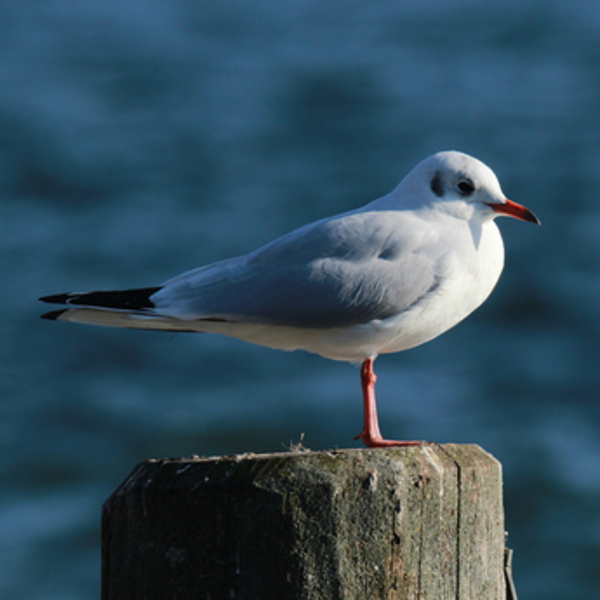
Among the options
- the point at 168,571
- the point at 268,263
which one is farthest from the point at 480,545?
the point at 268,263

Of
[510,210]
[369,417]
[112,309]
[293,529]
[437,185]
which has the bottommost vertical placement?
[293,529]

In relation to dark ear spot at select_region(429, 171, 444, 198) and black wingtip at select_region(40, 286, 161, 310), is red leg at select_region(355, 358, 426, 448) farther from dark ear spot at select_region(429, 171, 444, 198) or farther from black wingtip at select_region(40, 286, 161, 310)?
black wingtip at select_region(40, 286, 161, 310)

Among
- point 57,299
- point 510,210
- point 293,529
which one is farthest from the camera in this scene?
point 510,210

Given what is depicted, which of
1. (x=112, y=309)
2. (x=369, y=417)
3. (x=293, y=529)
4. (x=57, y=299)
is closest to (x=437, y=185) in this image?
(x=369, y=417)

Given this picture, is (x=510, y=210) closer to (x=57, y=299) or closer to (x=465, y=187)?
(x=465, y=187)

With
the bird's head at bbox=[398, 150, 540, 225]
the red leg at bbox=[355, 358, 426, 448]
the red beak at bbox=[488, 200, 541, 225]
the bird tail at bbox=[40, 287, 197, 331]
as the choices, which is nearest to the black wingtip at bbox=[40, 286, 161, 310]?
the bird tail at bbox=[40, 287, 197, 331]

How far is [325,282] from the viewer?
A: 3.66 metres

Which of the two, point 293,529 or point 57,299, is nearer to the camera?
point 293,529

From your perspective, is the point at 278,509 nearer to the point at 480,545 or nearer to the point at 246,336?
the point at 480,545

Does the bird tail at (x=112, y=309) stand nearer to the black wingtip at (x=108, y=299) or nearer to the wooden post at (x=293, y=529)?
the black wingtip at (x=108, y=299)

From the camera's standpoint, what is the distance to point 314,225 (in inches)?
149

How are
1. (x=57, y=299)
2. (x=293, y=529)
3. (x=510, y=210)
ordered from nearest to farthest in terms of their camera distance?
(x=293, y=529), (x=57, y=299), (x=510, y=210)

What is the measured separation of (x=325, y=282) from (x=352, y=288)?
0.33 ft

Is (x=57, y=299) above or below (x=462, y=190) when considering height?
below
